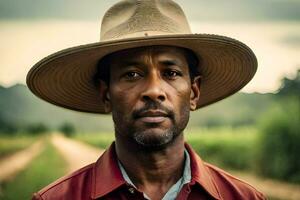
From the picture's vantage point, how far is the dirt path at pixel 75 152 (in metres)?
4.99

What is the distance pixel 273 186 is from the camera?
18.1 feet

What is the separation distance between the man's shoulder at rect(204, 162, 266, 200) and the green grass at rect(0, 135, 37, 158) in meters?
2.85

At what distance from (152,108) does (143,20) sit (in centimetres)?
40

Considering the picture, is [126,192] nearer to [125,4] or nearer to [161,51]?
[161,51]

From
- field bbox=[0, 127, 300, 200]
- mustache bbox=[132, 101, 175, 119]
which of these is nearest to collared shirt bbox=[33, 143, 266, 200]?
mustache bbox=[132, 101, 175, 119]

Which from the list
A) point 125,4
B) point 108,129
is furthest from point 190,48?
point 108,129

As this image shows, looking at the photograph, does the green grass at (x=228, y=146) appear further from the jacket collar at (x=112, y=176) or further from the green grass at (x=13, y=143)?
the jacket collar at (x=112, y=176)

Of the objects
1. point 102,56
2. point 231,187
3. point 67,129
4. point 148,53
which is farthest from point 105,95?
point 67,129

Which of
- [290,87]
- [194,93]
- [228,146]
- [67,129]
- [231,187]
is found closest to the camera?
[231,187]

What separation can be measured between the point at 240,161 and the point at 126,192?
3.45 meters

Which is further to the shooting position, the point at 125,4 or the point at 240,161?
the point at 240,161

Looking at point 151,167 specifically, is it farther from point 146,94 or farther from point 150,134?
point 146,94

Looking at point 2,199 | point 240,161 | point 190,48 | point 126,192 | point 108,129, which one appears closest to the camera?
point 126,192

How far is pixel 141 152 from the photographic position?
241 cm
